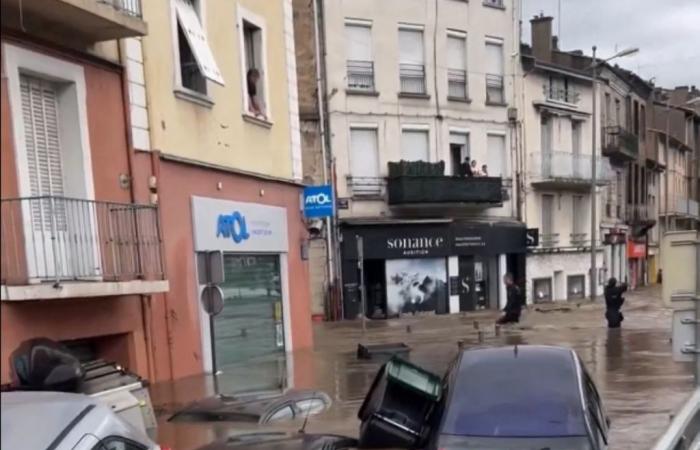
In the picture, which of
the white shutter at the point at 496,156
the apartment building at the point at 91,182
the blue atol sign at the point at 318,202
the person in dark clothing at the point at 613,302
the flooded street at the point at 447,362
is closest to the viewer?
the apartment building at the point at 91,182

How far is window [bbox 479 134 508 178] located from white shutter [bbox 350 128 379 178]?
5.88 metres

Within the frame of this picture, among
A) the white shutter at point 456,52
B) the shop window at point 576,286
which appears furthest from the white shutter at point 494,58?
the shop window at point 576,286

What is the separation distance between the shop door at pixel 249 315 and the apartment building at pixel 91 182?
2833 millimetres

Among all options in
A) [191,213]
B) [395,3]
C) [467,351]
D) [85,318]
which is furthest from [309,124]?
[467,351]

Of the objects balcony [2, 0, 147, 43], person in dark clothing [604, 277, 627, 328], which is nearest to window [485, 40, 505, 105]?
person in dark clothing [604, 277, 627, 328]

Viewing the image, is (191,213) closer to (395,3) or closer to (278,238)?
(278,238)

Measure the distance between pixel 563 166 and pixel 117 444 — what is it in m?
34.7

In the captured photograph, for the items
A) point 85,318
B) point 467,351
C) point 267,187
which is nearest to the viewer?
point 467,351

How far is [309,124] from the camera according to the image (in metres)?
28.9

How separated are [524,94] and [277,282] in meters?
21.2

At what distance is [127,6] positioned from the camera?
1007cm

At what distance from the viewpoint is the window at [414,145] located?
3065 cm

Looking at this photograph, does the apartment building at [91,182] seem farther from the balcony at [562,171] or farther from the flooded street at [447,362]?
the balcony at [562,171]

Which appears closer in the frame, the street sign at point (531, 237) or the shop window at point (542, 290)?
the street sign at point (531, 237)
